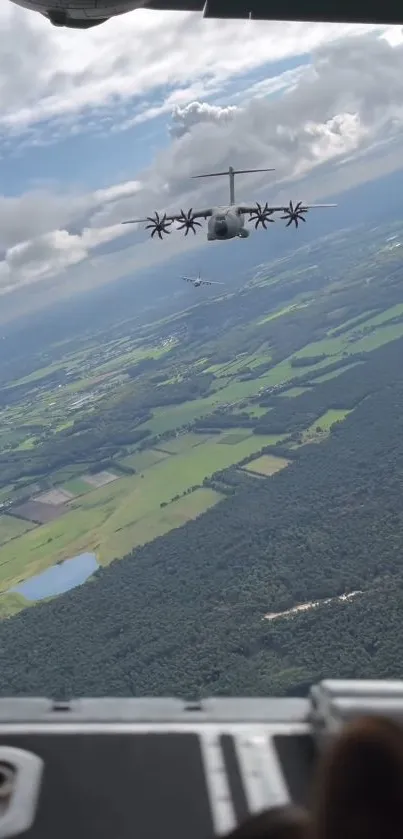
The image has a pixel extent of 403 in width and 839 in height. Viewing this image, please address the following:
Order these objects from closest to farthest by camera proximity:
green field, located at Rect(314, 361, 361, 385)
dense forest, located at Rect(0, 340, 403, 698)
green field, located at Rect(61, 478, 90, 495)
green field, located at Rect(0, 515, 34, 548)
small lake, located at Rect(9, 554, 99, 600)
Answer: dense forest, located at Rect(0, 340, 403, 698) < small lake, located at Rect(9, 554, 99, 600) < green field, located at Rect(0, 515, 34, 548) < green field, located at Rect(61, 478, 90, 495) < green field, located at Rect(314, 361, 361, 385)

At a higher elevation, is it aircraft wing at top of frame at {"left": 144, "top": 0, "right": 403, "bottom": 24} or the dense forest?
aircraft wing at top of frame at {"left": 144, "top": 0, "right": 403, "bottom": 24}

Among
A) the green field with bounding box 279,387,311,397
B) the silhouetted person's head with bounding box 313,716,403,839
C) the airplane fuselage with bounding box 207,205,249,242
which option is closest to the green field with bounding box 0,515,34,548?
the green field with bounding box 279,387,311,397

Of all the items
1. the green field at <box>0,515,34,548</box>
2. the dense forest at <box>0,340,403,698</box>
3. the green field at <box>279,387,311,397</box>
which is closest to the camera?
the dense forest at <box>0,340,403,698</box>

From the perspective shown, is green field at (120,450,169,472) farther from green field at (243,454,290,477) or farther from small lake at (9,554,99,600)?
small lake at (9,554,99,600)

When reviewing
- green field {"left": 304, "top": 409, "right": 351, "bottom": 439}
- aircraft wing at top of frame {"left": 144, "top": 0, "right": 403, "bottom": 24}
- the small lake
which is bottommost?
the small lake

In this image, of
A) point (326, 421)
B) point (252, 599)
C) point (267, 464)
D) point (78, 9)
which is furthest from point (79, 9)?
point (326, 421)

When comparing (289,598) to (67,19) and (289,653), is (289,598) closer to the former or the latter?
(289,653)
